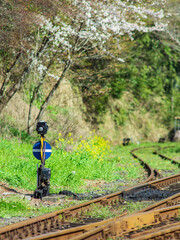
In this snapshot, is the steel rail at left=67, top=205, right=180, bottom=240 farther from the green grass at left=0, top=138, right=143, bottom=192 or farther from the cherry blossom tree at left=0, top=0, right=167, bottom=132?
the cherry blossom tree at left=0, top=0, right=167, bottom=132

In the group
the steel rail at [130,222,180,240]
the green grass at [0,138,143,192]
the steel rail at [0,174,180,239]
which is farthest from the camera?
the green grass at [0,138,143,192]

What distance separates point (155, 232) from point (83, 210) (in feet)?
7.85

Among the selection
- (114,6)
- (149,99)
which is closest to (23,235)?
(114,6)

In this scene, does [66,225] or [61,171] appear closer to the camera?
[66,225]

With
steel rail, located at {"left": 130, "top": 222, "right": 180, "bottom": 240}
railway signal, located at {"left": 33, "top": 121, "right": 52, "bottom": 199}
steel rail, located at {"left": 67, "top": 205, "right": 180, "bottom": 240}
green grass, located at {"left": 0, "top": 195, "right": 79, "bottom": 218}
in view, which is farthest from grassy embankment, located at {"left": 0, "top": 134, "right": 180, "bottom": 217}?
steel rail, located at {"left": 130, "top": 222, "right": 180, "bottom": 240}

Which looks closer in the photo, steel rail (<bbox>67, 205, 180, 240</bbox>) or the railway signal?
steel rail (<bbox>67, 205, 180, 240</bbox>)

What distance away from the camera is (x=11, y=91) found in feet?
58.8

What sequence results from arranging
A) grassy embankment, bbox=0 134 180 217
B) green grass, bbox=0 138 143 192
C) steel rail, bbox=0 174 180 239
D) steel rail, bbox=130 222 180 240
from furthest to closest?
green grass, bbox=0 138 143 192 → grassy embankment, bbox=0 134 180 217 → steel rail, bbox=0 174 180 239 → steel rail, bbox=130 222 180 240

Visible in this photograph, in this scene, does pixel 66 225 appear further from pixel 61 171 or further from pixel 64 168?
pixel 64 168

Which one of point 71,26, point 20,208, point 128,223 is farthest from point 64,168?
point 71,26

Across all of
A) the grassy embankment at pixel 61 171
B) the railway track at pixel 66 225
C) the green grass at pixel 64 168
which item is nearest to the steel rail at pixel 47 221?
the railway track at pixel 66 225

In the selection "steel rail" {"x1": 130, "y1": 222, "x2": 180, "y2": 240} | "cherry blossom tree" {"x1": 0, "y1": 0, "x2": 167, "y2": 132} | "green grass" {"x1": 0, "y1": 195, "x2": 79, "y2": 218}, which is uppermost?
"cherry blossom tree" {"x1": 0, "y1": 0, "x2": 167, "y2": 132}

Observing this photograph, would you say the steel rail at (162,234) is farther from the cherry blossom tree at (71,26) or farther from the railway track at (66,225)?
the cherry blossom tree at (71,26)

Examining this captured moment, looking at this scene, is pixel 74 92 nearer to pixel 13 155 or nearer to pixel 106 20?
pixel 106 20
